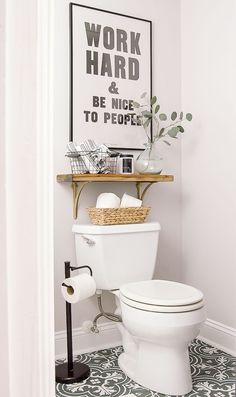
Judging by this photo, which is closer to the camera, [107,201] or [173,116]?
[107,201]

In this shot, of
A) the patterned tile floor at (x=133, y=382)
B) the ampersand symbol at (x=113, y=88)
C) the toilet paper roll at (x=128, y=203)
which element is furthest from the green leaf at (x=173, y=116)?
the patterned tile floor at (x=133, y=382)

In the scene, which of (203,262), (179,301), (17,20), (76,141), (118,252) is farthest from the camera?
(203,262)

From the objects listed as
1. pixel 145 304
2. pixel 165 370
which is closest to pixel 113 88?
pixel 145 304

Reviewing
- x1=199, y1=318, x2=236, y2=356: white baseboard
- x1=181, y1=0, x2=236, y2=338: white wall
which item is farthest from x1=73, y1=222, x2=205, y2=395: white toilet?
x1=199, y1=318, x2=236, y2=356: white baseboard

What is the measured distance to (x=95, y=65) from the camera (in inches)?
91.5

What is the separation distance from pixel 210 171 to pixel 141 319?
3.55 feet

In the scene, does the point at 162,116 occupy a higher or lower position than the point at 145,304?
higher

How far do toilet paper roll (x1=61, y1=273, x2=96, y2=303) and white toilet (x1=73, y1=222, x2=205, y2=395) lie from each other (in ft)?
0.53

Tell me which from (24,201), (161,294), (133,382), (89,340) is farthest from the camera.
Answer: (89,340)

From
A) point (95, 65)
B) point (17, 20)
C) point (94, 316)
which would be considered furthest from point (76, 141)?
point (17, 20)

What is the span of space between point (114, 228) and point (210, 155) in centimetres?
80

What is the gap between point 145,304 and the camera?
174 centimetres

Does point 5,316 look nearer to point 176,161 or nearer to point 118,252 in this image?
point 118,252

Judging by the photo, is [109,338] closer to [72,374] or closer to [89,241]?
[72,374]
